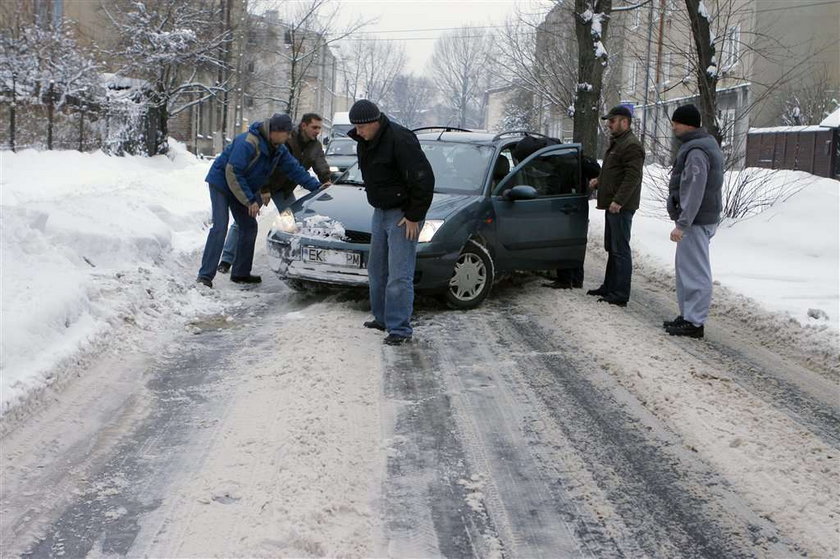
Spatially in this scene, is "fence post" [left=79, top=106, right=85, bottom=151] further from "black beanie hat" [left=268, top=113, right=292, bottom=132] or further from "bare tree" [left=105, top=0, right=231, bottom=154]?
"black beanie hat" [left=268, top=113, right=292, bottom=132]

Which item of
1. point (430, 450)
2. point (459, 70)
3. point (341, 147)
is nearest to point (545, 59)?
point (341, 147)

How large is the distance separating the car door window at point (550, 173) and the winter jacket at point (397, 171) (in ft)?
6.75

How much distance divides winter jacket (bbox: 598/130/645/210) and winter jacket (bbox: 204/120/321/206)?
2.99m

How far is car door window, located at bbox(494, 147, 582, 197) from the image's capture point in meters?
8.66

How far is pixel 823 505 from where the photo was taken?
380 cm

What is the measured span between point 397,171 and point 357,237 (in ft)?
4.09

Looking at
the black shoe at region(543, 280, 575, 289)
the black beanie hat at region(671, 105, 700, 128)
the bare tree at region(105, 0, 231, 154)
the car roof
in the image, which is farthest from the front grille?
the bare tree at region(105, 0, 231, 154)

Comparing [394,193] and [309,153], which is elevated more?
[309,153]

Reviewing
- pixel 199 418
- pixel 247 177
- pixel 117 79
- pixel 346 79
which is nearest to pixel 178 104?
pixel 117 79

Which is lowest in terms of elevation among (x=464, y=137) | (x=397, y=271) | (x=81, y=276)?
(x=81, y=276)

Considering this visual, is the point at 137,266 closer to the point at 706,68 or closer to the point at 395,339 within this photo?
the point at 395,339

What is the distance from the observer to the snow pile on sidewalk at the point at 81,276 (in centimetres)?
554

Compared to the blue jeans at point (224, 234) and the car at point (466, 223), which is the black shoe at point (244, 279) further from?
the car at point (466, 223)

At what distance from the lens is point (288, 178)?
9531mm
